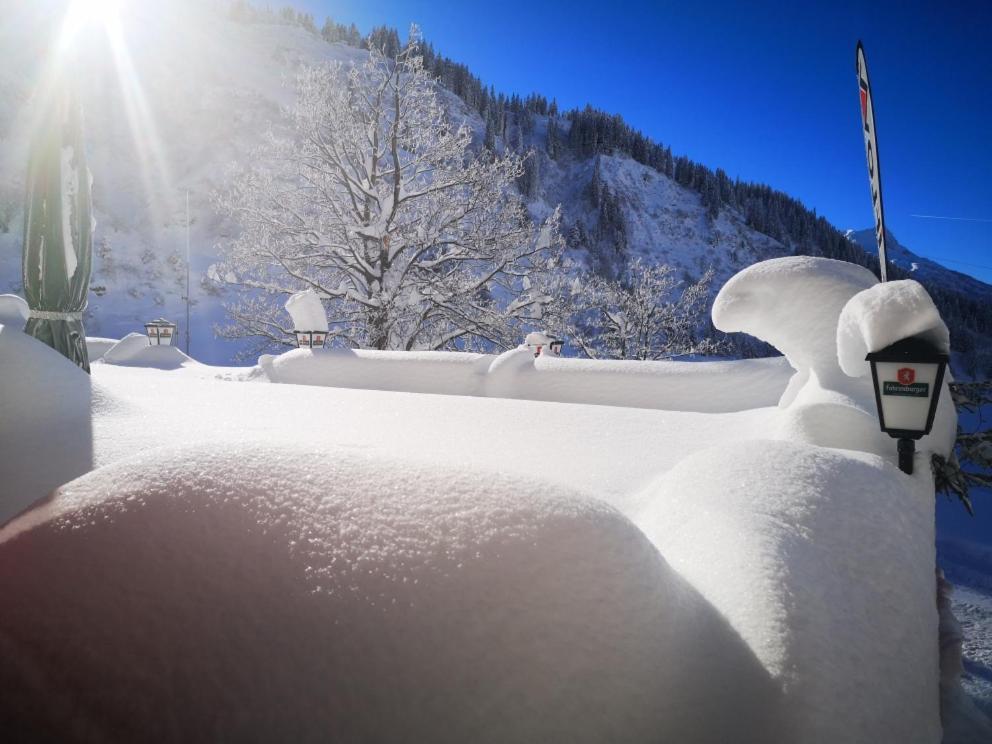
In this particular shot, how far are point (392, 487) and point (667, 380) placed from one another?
11.2ft

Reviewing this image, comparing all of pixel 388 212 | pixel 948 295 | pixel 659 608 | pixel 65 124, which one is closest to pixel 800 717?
pixel 659 608

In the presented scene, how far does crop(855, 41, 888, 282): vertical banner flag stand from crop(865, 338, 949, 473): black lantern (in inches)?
27.1

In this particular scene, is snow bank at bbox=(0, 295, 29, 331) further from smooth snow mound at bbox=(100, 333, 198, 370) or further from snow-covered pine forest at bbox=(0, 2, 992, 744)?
snow-covered pine forest at bbox=(0, 2, 992, 744)

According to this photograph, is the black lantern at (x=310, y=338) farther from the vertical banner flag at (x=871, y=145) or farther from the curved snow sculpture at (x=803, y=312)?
the vertical banner flag at (x=871, y=145)

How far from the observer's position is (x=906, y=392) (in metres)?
1.50

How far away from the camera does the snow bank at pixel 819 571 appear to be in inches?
30.4

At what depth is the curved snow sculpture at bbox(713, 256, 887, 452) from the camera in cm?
199

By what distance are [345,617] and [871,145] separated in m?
2.56

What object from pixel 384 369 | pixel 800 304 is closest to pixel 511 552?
pixel 800 304

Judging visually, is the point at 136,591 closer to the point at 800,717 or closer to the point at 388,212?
the point at 800,717

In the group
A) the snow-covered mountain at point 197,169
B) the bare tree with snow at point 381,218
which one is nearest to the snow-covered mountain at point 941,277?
the snow-covered mountain at point 197,169

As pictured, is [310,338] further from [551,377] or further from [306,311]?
[551,377]

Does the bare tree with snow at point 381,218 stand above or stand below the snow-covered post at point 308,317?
above

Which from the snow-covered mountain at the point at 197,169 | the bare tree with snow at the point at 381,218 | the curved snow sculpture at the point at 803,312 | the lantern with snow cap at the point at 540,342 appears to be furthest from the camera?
the snow-covered mountain at the point at 197,169
